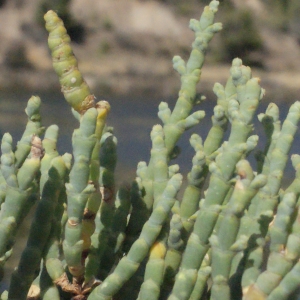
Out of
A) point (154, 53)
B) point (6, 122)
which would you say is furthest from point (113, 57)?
point (6, 122)

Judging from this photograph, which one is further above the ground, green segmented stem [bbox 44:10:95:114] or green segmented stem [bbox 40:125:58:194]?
green segmented stem [bbox 44:10:95:114]

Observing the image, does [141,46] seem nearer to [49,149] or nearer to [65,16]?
[65,16]

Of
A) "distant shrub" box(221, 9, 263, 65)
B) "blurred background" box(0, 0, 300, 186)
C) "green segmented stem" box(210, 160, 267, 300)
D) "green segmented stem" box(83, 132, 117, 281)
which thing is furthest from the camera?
"distant shrub" box(221, 9, 263, 65)

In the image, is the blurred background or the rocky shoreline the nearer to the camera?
Result: the blurred background

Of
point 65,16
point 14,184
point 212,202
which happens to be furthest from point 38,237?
point 65,16

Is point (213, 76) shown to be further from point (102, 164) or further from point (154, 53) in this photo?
point (102, 164)

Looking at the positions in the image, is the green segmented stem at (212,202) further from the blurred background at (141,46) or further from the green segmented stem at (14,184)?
the blurred background at (141,46)

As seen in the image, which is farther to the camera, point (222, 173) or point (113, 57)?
point (113, 57)

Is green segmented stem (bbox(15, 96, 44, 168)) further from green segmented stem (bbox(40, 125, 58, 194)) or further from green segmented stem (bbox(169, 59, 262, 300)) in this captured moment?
green segmented stem (bbox(169, 59, 262, 300))

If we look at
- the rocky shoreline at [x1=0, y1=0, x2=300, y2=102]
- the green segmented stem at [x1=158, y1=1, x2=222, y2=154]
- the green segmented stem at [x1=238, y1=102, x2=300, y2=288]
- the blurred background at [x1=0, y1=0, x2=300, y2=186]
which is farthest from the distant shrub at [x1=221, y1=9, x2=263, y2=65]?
the green segmented stem at [x1=238, y1=102, x2=300, y2=288]
